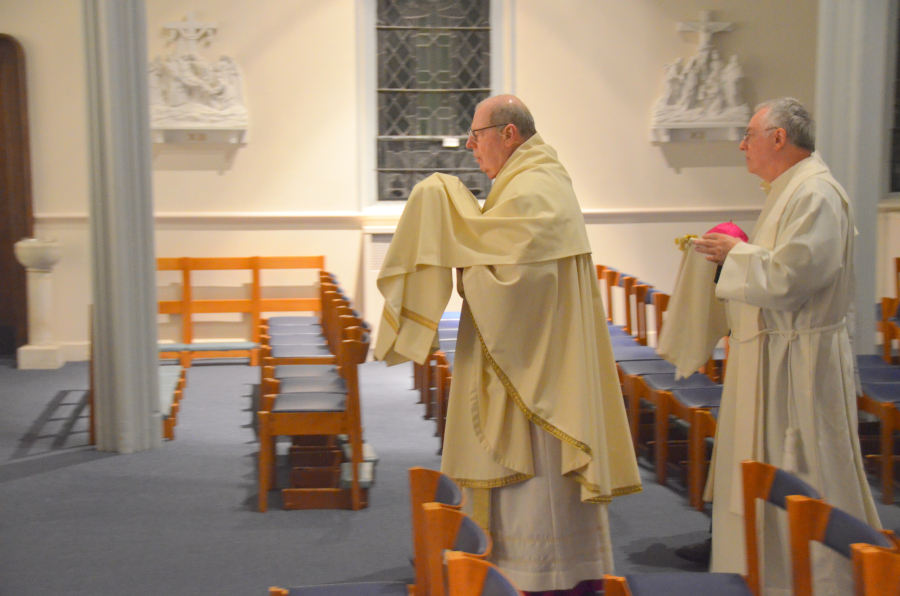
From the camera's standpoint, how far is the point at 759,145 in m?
2.98

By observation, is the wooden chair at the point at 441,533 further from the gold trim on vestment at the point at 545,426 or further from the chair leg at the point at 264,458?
the chair leg at the point at 264,458

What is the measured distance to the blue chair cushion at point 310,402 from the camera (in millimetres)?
4320

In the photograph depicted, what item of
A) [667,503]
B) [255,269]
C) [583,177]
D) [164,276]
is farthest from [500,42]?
[667,503]

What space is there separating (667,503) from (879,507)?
0.97m

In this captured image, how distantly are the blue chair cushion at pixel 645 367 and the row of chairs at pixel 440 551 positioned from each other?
3.09 metres

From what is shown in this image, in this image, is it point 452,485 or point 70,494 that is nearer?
point 452,485

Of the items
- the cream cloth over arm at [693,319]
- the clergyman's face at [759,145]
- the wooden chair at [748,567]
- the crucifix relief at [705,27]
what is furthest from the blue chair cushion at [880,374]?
the crucifix relief at [705,27]

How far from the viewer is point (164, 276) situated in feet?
26.7

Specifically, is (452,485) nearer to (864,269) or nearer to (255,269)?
(864,269)

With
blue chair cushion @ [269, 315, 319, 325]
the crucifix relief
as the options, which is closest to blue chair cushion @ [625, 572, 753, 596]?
blue chair cushion @ [269, 315, 319, 325]

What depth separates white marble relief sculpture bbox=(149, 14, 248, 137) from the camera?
8.02m

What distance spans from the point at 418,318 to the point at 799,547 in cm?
126

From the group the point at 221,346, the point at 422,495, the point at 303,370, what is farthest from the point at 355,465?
the point at 221,346

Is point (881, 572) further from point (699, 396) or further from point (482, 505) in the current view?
point (699, 396)
